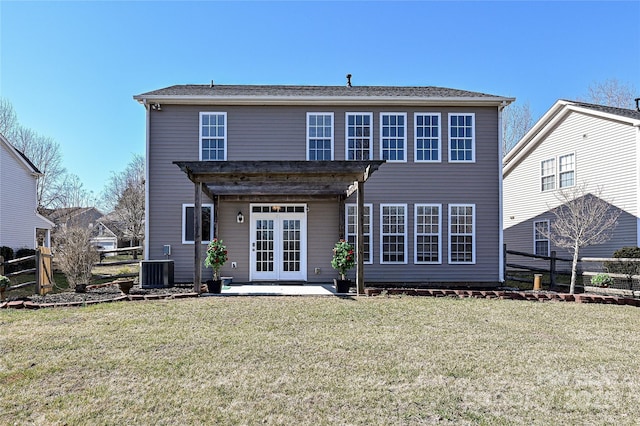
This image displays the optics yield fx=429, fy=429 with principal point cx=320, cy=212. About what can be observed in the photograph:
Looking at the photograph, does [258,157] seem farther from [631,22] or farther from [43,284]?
[631,22]

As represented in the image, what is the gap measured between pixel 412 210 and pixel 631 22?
34.9 feet

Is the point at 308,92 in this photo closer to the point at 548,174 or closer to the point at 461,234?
the point at 461,234

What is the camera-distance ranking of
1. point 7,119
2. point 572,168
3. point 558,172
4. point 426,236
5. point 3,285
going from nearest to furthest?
point 3,285, point 426,236, point 572,168, point 558,172, point 7,119

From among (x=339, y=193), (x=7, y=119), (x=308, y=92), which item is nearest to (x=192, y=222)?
(x=339, y=193)

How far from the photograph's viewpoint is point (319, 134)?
39.7 ft

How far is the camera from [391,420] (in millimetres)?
3227

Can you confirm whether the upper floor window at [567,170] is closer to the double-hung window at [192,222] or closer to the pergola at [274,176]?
the pergola at [274,176]

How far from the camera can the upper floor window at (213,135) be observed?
11922 millimetres

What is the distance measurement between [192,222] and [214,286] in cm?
281

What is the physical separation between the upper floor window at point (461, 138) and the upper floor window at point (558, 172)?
5.61 m

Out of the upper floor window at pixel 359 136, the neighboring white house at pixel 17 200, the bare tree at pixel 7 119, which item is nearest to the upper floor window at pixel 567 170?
the upper floor window at pixel 359 136

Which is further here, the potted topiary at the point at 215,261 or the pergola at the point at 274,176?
the potted topiary at the point at 215,261

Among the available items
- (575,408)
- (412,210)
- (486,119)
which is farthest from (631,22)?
(575,408)

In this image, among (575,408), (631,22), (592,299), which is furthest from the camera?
(631,22)
